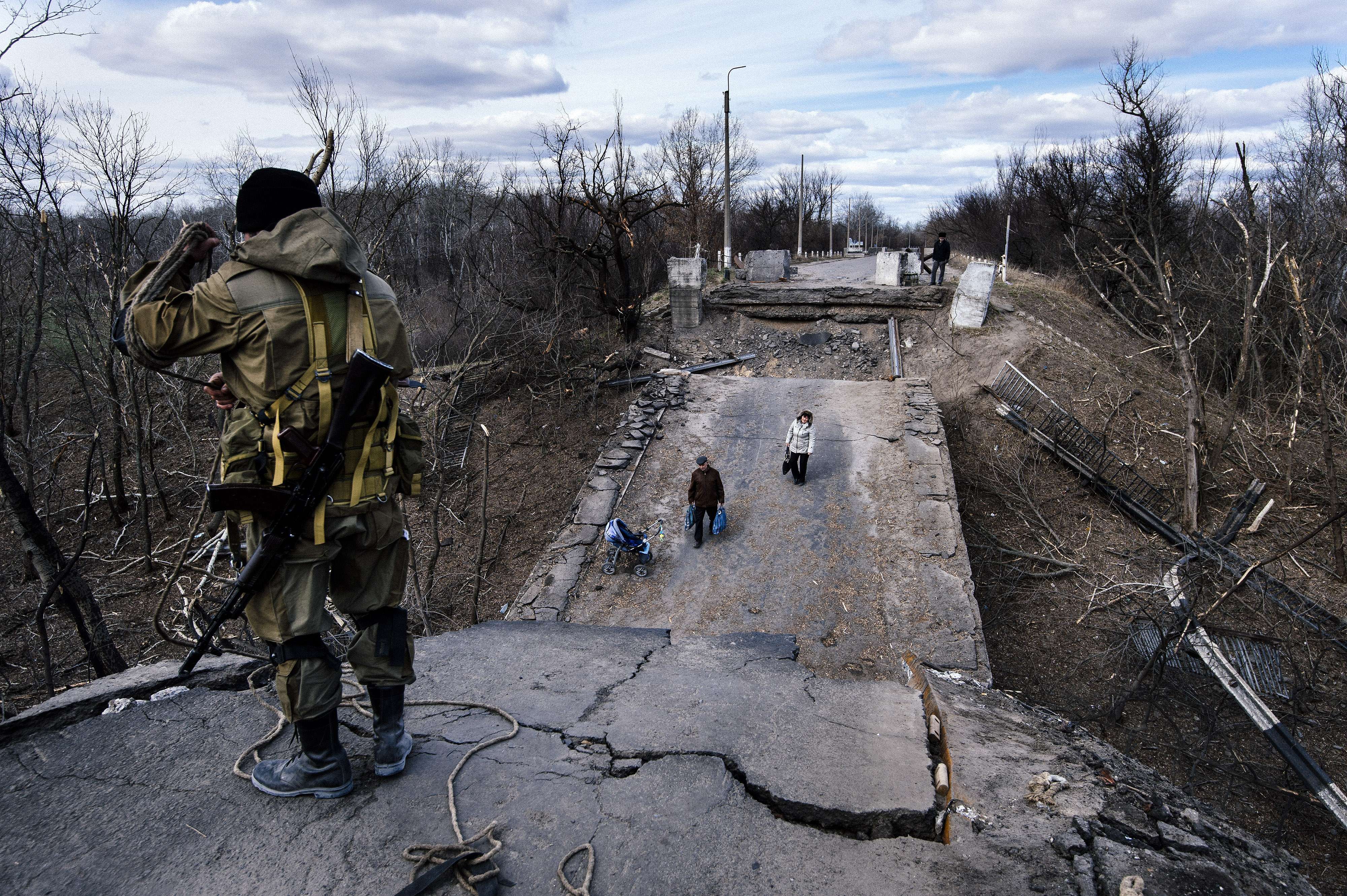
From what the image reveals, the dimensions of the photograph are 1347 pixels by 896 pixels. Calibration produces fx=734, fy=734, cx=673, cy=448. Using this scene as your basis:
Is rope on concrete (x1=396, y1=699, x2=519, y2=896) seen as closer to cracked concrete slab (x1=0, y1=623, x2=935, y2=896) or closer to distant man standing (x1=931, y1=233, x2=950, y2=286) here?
cracked concrete slab (x1=0, y1=623, x2=935, y2=896)

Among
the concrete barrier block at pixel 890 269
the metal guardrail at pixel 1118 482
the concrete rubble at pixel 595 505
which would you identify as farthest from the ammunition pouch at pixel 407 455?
the concrete barrier block at pixel 890 269

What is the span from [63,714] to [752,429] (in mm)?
9638

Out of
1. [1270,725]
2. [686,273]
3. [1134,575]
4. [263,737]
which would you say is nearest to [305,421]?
[263,737]

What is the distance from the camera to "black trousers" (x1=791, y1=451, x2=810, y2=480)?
32.8ft

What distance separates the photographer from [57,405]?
19.5m

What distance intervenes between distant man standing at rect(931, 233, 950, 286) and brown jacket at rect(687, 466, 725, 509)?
33.3 ft

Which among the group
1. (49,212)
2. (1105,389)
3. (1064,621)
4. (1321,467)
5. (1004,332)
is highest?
(49,212)

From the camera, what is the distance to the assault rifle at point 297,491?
7.97ft

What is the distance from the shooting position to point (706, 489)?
8859 millimetres

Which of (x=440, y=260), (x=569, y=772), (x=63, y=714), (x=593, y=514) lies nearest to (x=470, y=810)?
(x=569, y=772)

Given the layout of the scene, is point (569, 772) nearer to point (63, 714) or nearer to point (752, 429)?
point (63, 714)

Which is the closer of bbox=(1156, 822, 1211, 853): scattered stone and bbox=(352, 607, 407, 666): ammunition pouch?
bbox=(1156, 822, 1211, 853): scattered stone

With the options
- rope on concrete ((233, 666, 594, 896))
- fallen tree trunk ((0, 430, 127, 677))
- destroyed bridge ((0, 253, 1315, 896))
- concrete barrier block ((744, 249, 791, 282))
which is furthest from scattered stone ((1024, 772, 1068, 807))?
concrete barrier block ((744, 249, 791, 282))

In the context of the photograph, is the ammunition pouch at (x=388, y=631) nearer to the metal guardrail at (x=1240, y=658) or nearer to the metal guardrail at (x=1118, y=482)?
the metal guardrail at (x=1240, y=658)
